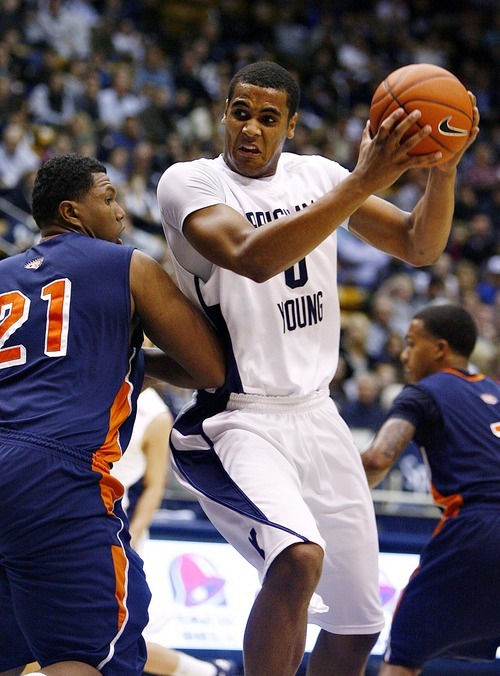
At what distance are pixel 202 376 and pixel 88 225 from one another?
0.64m

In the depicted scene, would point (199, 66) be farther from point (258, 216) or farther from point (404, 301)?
point (258, 216)

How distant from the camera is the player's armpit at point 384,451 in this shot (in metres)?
3.94

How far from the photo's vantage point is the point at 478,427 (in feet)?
13.9

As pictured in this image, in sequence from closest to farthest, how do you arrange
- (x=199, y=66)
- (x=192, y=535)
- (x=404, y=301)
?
1. (x=192, y=535)
2. (x=404, y=301)
3. (x=199, y=66)

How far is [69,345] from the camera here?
9.74ft

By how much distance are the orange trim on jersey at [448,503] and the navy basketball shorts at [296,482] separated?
0.82m

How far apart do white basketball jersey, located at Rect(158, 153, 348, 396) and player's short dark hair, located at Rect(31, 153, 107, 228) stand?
283 millimetres

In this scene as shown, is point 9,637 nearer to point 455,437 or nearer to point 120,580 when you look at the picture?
point 120,580

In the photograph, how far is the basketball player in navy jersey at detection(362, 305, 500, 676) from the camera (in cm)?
405

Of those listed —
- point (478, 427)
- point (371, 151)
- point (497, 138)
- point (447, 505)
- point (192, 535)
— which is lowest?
point (192, 535)

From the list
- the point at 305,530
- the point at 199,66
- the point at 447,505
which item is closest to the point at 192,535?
the point at 447,505

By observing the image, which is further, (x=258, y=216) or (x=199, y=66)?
(x=199, y=66)

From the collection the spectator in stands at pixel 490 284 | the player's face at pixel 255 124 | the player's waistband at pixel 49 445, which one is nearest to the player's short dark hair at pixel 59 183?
the player's face at pixel 255 124

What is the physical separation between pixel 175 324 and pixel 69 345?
0.37 meters
